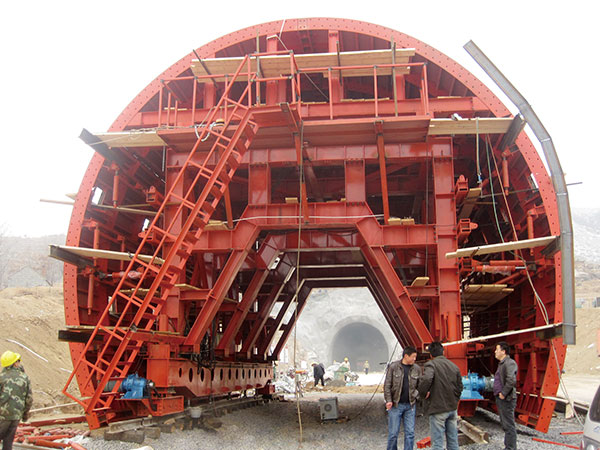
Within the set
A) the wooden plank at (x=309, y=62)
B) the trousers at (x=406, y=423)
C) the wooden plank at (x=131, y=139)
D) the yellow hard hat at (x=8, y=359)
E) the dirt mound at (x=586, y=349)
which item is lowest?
the dirt mound at (x=586, y=349)

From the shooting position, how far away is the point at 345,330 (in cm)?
5231

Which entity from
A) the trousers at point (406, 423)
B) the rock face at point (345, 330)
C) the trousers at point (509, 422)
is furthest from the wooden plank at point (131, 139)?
the rock face at point (345, 330)

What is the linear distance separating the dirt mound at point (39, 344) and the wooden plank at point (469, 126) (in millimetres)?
12048

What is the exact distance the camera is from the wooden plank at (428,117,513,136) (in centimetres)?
1044

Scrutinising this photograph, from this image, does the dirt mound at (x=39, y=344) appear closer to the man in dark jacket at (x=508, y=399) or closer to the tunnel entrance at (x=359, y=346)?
the man in dark jacket at (x=508, y=399)

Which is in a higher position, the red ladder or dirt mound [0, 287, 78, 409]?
the red ladder

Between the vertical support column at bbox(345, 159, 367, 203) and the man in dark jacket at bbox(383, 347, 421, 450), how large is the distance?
13.9 feet

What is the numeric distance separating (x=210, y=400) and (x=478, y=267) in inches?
265

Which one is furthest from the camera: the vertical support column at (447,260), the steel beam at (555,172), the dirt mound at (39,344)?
the dirt mound at (39,344)

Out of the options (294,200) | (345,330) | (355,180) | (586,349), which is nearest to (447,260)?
(355,180)

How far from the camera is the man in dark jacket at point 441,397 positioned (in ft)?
21.5

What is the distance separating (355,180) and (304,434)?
497 centimetres

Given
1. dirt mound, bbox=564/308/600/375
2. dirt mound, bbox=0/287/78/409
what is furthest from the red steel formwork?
dirt mound, bbox=564/308/600/375

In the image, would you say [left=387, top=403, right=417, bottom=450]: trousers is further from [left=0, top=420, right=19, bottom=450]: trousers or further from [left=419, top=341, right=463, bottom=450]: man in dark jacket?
[left=0, top=420, right=19, bottom=450]: trousers
